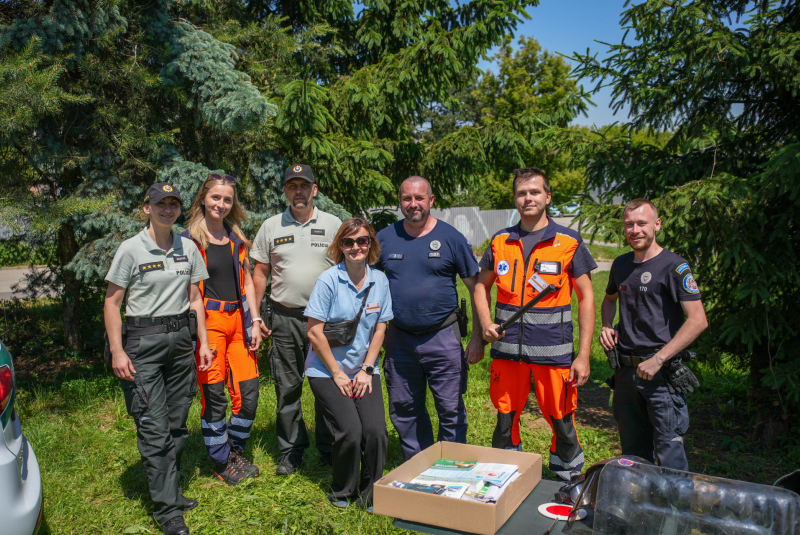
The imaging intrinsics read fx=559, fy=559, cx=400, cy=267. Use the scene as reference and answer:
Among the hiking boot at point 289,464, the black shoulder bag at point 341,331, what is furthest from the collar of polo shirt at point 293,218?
the hiking boot at point 289,464

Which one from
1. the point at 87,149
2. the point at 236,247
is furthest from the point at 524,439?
the point at 87,149

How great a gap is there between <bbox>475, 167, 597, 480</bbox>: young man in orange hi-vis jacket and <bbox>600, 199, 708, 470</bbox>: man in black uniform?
315 millimetres

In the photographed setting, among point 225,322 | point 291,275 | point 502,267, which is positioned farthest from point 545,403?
point 225,322

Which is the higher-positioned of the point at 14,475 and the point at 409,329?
the point at 409,329

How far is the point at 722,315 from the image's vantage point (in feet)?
17.5

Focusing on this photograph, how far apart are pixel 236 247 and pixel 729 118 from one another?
15.1 ft

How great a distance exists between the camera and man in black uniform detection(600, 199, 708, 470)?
3.56m

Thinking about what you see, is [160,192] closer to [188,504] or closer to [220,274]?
[220,274]

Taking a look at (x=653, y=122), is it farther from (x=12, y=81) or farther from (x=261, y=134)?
(x=12, y=81)

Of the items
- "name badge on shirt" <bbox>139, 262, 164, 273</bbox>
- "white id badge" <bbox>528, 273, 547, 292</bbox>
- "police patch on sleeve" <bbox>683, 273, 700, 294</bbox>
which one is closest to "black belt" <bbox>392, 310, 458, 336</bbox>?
"white id badge" <bbox>528, 273, 547, 292</bbox>

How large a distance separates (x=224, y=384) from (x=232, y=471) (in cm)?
69

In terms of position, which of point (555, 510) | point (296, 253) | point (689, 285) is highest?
point (296, 253)

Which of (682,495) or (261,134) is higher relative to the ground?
(261,134)

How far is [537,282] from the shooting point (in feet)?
11.9
